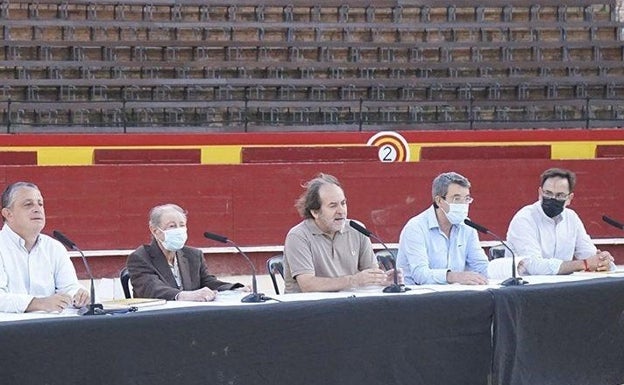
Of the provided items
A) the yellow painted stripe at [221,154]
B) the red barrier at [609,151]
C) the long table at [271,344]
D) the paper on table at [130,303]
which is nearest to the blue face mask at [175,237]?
the paper on table at [130,303]

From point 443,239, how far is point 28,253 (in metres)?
1.79

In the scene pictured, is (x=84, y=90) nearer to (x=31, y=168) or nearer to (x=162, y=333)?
(x=31, y=168)

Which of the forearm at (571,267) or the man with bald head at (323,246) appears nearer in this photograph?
the man with bald head at (323,246)

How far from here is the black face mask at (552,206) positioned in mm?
5785

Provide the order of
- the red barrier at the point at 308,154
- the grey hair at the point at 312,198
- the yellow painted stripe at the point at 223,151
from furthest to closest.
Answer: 1. the red barrier at the point at 308,154
2. the yellow painted stripe at the point at 223,151
3. the grey hair at the point at 312,198

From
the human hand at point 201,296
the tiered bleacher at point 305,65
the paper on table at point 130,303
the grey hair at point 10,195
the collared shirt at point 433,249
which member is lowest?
the human hand at point 201,296

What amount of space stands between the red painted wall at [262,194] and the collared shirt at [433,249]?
5.24 meters

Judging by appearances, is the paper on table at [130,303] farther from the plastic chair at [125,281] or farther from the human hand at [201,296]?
the plastic chair at [125,281]

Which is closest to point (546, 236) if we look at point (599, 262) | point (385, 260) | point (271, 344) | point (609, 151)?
point (599, 262)

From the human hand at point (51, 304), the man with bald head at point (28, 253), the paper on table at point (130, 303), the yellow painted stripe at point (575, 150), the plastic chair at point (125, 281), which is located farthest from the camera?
the yellow painted stripe at point (575, 150)

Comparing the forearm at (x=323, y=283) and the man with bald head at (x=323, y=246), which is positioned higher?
the man with bald head at (x=323, y=246)

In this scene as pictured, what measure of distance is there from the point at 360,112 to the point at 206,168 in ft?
5.97

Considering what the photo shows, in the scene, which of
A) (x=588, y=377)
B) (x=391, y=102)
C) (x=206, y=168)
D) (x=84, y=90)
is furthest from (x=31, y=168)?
(x=588, y=377)

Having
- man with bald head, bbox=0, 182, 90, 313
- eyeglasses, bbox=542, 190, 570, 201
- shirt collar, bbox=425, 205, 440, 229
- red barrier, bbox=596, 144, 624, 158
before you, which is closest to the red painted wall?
red barrier, bbox=596, 144, 624, 158
